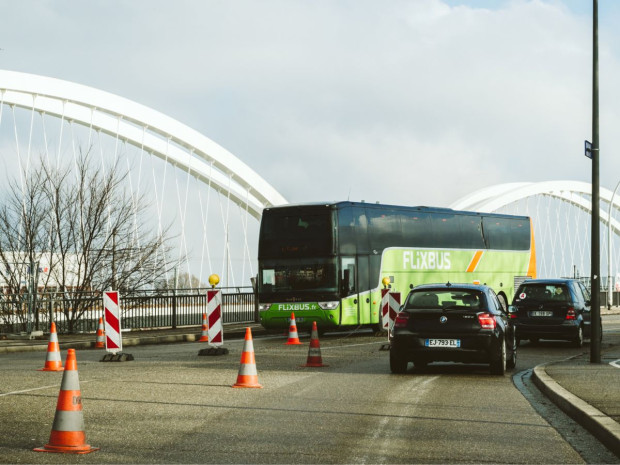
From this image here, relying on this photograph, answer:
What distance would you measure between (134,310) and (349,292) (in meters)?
7.13

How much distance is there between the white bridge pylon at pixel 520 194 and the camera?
62469mm

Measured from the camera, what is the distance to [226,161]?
166ft

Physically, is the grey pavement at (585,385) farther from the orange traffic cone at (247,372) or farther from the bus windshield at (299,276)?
the bus windshield at (299,276)

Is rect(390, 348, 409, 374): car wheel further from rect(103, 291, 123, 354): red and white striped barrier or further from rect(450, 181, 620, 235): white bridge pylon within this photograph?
rect(450, 181, 620, 235): white bridge pylon

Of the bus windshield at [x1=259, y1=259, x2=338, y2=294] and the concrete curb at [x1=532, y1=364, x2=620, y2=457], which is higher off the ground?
the bus windshield at [x1=259, y1=259, x2=338, y2=294]

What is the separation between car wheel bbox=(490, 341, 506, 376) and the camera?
14.9 meters

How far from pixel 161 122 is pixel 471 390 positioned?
3489 centimetres

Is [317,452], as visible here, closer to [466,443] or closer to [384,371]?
[466,443]

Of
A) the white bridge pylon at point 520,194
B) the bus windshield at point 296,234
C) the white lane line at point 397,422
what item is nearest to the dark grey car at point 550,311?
the bus windshield at point 296,234

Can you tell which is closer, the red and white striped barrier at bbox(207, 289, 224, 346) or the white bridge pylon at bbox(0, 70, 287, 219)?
the red and white striped barrier at bbox(207, 289, 224, 346)

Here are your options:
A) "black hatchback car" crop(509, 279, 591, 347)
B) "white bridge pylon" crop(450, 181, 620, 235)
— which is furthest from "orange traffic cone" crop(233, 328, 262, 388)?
"white bridge pylon" crop(450, 181, 620, 235)

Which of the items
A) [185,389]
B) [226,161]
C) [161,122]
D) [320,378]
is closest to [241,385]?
[185,389]

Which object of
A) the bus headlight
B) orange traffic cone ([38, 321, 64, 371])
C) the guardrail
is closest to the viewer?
orange traffic cone ([38, 321, 64, 371])

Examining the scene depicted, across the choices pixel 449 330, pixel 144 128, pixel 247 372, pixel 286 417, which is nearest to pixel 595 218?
pixel 449 330
